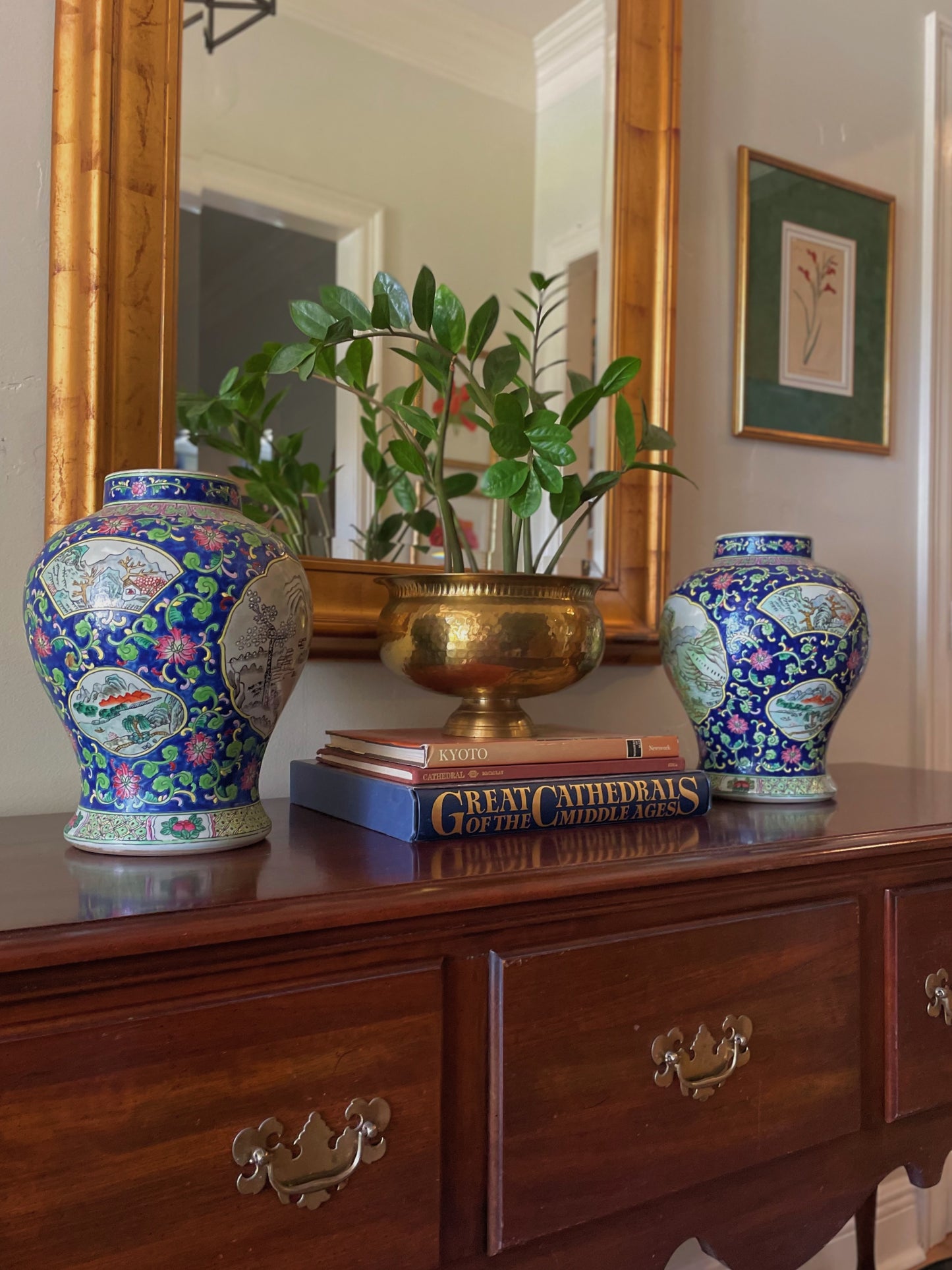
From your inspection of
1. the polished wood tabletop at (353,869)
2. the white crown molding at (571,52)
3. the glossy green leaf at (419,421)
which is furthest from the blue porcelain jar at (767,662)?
the white crown molding at (571,52)

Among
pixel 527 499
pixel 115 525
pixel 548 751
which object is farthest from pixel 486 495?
pixel 115 525

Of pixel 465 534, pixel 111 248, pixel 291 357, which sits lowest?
pixel 465 534

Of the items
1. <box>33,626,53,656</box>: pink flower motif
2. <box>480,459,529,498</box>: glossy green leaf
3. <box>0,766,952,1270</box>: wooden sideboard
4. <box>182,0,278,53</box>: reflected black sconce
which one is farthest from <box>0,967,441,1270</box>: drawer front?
<box>182,0,278,53</box>: reflected black sconce

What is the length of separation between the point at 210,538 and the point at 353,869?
0.80ft

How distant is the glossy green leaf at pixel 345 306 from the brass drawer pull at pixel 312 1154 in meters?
0.65

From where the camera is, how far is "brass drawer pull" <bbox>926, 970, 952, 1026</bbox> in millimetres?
883

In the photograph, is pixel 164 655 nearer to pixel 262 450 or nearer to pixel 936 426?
pixel 262 450

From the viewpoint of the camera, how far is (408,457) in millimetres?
1047

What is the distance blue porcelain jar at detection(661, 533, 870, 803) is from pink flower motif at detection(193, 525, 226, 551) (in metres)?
0.50

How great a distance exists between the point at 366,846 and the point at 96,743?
0.20 metres

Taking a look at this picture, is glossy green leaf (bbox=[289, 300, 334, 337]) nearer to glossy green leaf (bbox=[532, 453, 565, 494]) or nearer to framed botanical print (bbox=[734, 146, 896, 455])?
glossy green leaf (bbox=[532, 453, 565, 494])

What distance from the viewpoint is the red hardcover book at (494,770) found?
2.55 feet

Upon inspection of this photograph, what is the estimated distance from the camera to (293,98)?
3.53ft

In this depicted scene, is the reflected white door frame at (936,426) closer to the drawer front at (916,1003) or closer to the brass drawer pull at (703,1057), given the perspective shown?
the drawer front at (916,1003)
